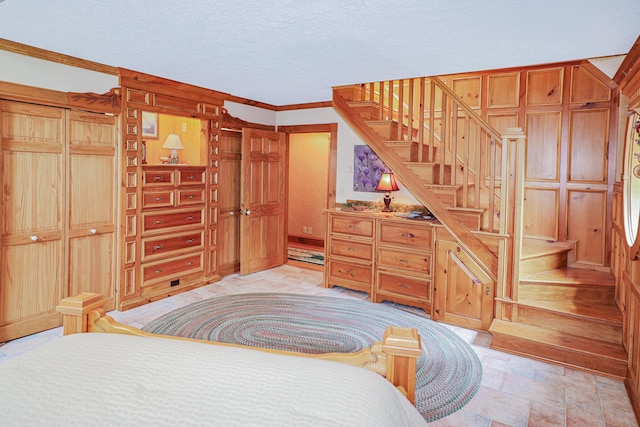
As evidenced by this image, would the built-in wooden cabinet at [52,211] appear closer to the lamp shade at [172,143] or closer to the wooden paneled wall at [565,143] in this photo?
the lamp shade at [172,143]

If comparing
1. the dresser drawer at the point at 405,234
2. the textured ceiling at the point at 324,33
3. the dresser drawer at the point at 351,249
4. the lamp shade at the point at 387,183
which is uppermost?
the textured ceiling at the point at 324,33

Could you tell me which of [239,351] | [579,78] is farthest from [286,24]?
[579,78]

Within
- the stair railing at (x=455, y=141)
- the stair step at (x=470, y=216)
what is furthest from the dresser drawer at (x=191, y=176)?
the stair step at (x=470, y=216)

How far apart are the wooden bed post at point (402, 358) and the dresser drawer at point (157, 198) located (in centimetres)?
340

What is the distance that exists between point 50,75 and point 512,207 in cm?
404

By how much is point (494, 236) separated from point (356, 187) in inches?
82.0

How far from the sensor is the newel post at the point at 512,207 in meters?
3.22

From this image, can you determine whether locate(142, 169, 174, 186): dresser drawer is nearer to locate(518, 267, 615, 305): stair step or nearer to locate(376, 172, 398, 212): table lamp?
locate(376, 172, 398, 212): table lamp

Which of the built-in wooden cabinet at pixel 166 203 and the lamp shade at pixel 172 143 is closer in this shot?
the built-in wooden cabinet at pixel 166 203

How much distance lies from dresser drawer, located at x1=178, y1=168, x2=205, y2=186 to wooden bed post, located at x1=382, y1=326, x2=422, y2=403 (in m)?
3.58

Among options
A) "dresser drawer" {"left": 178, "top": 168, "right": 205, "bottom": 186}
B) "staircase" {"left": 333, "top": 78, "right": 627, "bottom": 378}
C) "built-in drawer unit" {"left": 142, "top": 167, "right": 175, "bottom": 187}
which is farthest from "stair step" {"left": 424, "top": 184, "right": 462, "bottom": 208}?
"built-in drawer unit" {"left": 142, "top": 167, "right": 175, "bottom": 187}

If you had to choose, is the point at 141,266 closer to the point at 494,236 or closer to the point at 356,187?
the point at 356,187

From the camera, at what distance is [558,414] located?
234 cm

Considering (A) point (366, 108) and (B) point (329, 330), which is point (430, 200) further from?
(B) point (329, 330)
